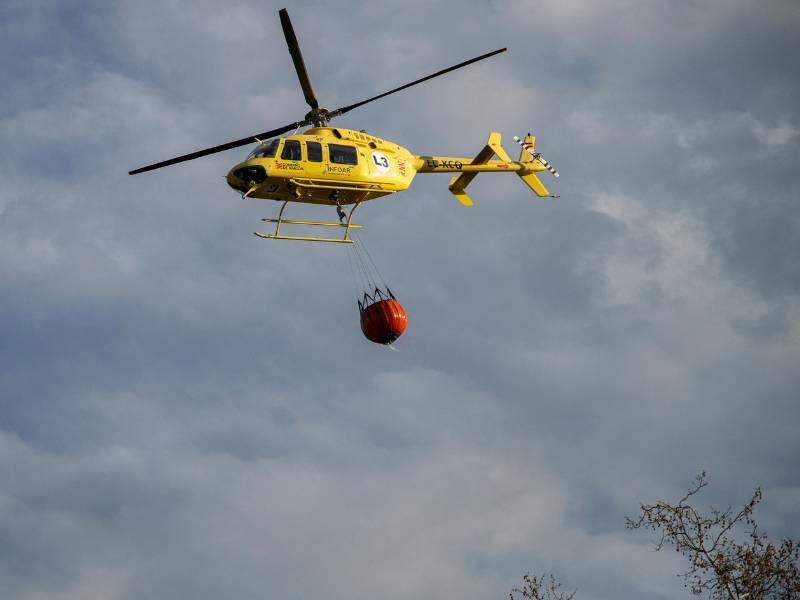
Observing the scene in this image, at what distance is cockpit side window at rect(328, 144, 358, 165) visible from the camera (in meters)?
46.1

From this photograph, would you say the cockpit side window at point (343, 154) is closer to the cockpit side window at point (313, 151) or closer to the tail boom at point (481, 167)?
the cockpit side window at point (313, 151)

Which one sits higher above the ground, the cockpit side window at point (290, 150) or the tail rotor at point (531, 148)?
the tail rotor at point (531, 148)

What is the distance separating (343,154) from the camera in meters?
46.4

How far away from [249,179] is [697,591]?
20.2 meters

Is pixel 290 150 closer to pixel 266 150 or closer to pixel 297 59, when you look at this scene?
pixel 266 150

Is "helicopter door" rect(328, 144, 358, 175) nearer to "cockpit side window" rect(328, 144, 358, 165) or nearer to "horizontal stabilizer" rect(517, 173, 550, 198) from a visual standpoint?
"cockpit side window" rect(328, 144, 358, 165)

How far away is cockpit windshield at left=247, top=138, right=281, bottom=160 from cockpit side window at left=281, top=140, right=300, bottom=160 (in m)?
0.30

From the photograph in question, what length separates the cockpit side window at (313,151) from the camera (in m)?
45.5

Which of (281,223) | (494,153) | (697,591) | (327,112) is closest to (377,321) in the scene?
(281,223)

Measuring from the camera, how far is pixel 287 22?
4575cm

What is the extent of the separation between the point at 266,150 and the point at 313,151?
1712mm

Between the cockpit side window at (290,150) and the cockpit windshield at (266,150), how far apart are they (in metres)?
0.30

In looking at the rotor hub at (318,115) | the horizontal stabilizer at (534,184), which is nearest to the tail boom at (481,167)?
the horizontal stabilizer at (534,184)

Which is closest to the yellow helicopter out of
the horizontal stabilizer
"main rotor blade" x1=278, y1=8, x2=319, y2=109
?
"main rotor blade" x1=278, y1=8, x2=319, y2=109
